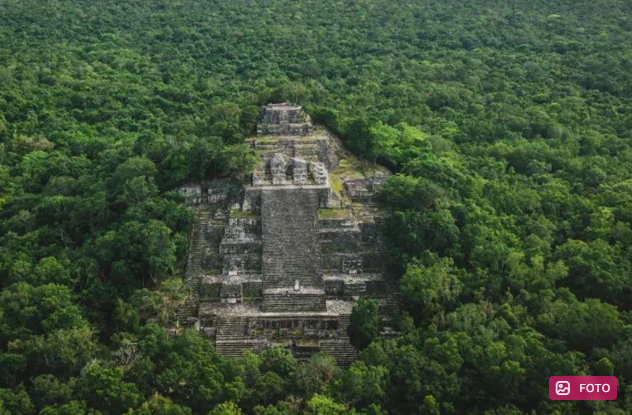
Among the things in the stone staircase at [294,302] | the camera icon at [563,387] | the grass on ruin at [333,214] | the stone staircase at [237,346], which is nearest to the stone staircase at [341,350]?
the stone staircase at [294,302]

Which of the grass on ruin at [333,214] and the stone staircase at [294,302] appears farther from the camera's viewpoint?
the grass on ruin at [333,214]

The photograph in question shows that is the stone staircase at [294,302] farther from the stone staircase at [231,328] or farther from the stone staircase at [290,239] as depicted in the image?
the stone staircase at [231,328]

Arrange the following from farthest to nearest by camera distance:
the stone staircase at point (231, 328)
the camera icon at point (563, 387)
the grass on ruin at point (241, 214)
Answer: the grass on ruin at point (241, 214) → the stone staircase at point (231, 328) → the camera icon at point (563, 387)

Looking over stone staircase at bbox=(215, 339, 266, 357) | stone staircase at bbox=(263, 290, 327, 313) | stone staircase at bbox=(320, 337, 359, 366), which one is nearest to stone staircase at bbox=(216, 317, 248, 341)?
stone staircase at bbox=(215, 339, 266, 357)

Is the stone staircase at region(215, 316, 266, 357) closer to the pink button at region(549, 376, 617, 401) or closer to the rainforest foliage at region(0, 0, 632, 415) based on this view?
the rainforest foliage at region(0, 0, 632, 415)

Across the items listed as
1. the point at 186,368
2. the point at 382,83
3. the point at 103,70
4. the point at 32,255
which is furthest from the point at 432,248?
the point at 103,70

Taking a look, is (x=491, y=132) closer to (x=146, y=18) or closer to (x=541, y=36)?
(x=541, y=36)
